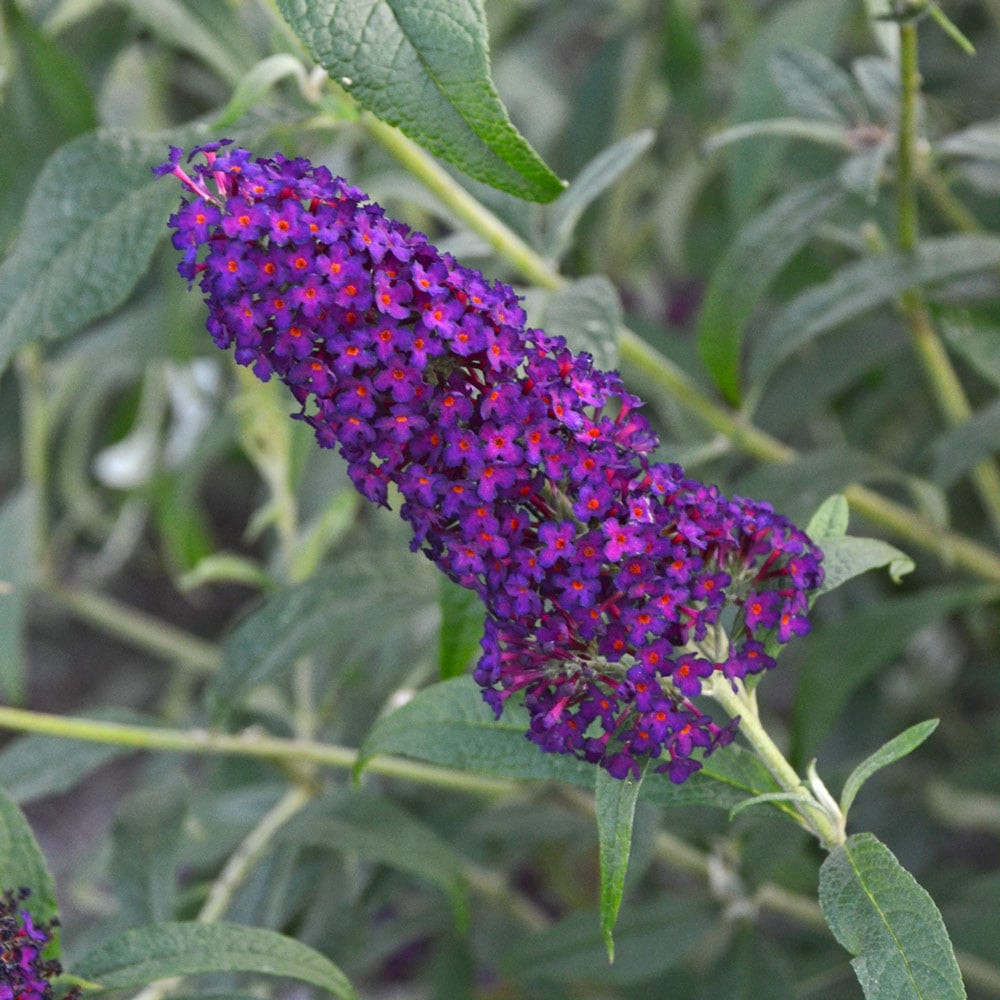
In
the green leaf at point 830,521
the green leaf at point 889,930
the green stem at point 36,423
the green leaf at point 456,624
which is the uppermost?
the green stem at point 36,423

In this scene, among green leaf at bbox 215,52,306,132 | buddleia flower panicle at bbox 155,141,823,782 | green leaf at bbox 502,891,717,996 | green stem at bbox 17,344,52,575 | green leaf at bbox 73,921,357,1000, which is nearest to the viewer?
buddleia flower panicle at bbox 155,141,823,782

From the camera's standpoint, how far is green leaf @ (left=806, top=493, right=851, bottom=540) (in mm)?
775

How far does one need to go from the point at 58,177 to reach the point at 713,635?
0.57 m

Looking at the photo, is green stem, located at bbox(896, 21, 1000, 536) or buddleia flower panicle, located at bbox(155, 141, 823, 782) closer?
buddleia flower panicle, located at bbox(155, 141, 823, 782)

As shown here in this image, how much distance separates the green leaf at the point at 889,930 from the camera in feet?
2.14

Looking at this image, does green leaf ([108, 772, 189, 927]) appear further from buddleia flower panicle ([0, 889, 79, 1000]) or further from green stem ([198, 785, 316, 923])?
buddleia flower panicle ([0, 889, 79, 1000])

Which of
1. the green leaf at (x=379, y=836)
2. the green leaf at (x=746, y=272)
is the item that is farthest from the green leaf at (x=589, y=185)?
the green leaf at (x=379, y=836)

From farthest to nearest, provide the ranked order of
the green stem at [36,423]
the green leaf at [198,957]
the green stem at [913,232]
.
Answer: the green stem at [36,423], the green stem at [913,232], the green leaf at [198,957]

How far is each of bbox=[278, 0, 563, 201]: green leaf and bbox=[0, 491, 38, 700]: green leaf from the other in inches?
28.0

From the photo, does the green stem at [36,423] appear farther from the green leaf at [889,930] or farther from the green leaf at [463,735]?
the green leaf at [889,930]

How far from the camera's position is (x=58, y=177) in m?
0.94

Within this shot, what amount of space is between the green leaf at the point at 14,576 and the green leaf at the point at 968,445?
2.83ft

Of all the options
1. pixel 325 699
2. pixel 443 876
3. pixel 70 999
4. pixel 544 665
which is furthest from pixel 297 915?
pixel 544 665

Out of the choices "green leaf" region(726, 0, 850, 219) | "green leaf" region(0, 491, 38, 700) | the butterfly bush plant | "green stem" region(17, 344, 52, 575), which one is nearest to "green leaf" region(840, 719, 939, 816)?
the butterfly bush plant
